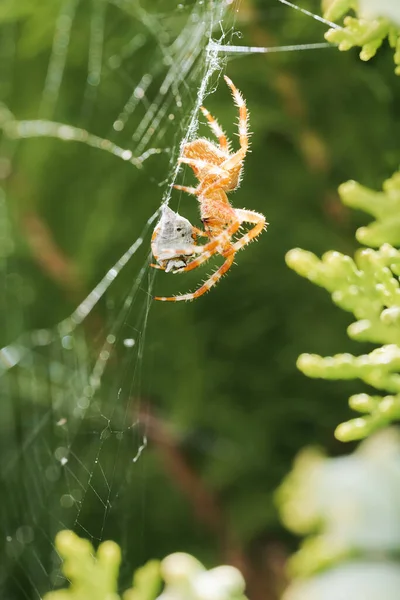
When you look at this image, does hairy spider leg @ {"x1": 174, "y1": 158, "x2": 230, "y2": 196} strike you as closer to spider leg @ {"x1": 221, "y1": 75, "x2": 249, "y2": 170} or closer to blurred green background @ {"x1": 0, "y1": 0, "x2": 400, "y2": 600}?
spider leg @ {"x1": 221, "y1": 75, "x2": 249, "y2": 170}

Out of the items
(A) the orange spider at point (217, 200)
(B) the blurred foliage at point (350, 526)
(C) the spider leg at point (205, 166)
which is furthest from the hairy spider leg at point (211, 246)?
(B) the blurred foliage at point (350, 526)

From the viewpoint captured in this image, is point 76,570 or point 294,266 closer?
point 294,266

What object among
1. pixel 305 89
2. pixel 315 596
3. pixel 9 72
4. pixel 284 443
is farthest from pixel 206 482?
pixel 9 72

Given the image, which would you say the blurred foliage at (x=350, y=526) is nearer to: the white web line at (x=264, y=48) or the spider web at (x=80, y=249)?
the spider web at (x=80, y=249)

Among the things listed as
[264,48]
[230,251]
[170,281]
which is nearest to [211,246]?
[230,251]

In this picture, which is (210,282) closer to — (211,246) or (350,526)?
(211,246)

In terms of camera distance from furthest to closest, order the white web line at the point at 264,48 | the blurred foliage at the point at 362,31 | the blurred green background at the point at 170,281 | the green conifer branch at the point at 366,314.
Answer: the blurred green background at the point at 170,281
the white web line at the point at 264,48
the blurred foliage at the point at 362,31
the green conifer branch at the point at 366,314

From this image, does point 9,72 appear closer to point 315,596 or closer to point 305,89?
point 305,89
